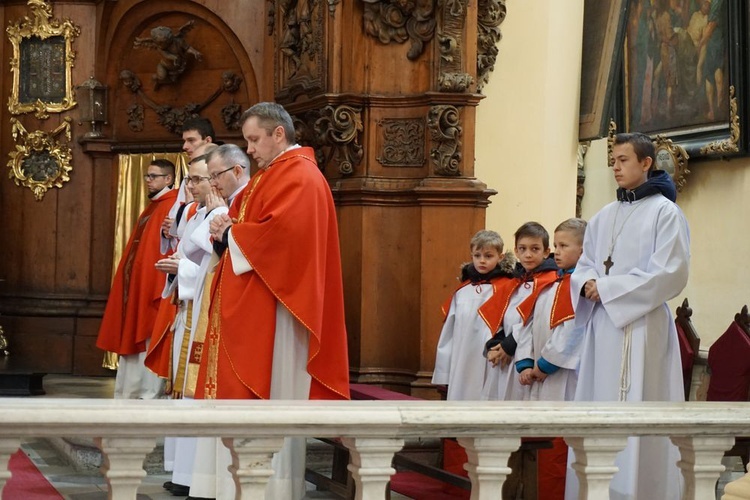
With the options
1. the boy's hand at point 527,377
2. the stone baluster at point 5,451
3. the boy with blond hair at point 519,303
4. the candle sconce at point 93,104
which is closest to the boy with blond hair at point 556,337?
the boy's hand at point 527,377

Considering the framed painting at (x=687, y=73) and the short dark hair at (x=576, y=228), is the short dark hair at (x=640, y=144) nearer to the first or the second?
the short dark hair at (x=576, y=228)

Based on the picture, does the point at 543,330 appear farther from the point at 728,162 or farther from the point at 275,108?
the point at 728,162

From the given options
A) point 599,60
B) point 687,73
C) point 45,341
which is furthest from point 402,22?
point 45,341

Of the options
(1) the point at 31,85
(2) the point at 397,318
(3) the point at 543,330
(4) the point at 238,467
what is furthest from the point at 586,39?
(4) the point at 238,467

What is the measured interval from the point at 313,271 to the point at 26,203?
657cm

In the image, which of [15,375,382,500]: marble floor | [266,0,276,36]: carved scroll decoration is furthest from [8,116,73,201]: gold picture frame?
[15,375,382,500]: marble floor

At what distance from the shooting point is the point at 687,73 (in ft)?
36.5

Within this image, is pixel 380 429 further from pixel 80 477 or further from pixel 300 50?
pixel 300 50

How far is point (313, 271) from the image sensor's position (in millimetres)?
5285

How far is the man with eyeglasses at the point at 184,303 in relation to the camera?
625 centimetres

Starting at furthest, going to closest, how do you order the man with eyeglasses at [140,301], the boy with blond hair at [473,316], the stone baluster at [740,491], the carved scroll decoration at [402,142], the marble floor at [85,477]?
the man with eyeglasses at [140,301], the carved scroll decoration at [402,142], the boy with blond hair at [473,316], the marble floor at [85,477], the stone baluster at [740,491]

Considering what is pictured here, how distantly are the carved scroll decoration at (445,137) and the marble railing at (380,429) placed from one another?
15.3ft

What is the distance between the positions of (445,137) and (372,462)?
5002mm

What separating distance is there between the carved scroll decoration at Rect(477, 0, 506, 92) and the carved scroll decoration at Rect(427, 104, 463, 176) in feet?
2.87
